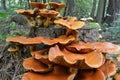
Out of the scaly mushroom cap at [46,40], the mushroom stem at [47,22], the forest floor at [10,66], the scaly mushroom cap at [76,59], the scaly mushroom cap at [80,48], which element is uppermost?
the mushroom stem at [47,22]

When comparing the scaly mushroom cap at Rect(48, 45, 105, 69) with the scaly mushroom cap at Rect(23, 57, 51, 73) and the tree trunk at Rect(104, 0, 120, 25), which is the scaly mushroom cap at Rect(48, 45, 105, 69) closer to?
the scaly mushroom cap at Rect(23, 57, 51, 73)

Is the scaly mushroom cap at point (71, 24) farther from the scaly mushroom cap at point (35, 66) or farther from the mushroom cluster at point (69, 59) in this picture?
the scaly mushroom cap at point (35, 66)

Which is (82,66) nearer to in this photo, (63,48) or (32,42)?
(63,48)

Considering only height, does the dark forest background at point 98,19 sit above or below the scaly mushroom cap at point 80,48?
A: below

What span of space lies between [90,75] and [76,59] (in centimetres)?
47

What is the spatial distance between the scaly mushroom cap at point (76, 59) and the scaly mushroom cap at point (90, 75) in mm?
219

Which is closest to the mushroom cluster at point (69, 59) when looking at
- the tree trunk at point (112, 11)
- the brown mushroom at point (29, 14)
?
the brown mushroom at point (29, 14)

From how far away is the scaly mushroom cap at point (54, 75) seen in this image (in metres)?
3.06

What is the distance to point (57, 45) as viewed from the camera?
10.2 feet

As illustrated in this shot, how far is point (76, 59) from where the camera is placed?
9.00ft

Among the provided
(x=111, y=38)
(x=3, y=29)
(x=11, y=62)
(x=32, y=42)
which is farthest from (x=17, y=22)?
(x=32, y=42)

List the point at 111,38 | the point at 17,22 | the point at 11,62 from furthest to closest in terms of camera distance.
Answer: the point at 111,38 < the point at 17,22 < the point at 11,62

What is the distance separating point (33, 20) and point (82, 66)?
1390 millimetres

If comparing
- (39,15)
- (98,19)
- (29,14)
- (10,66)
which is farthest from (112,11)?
(29,14)
